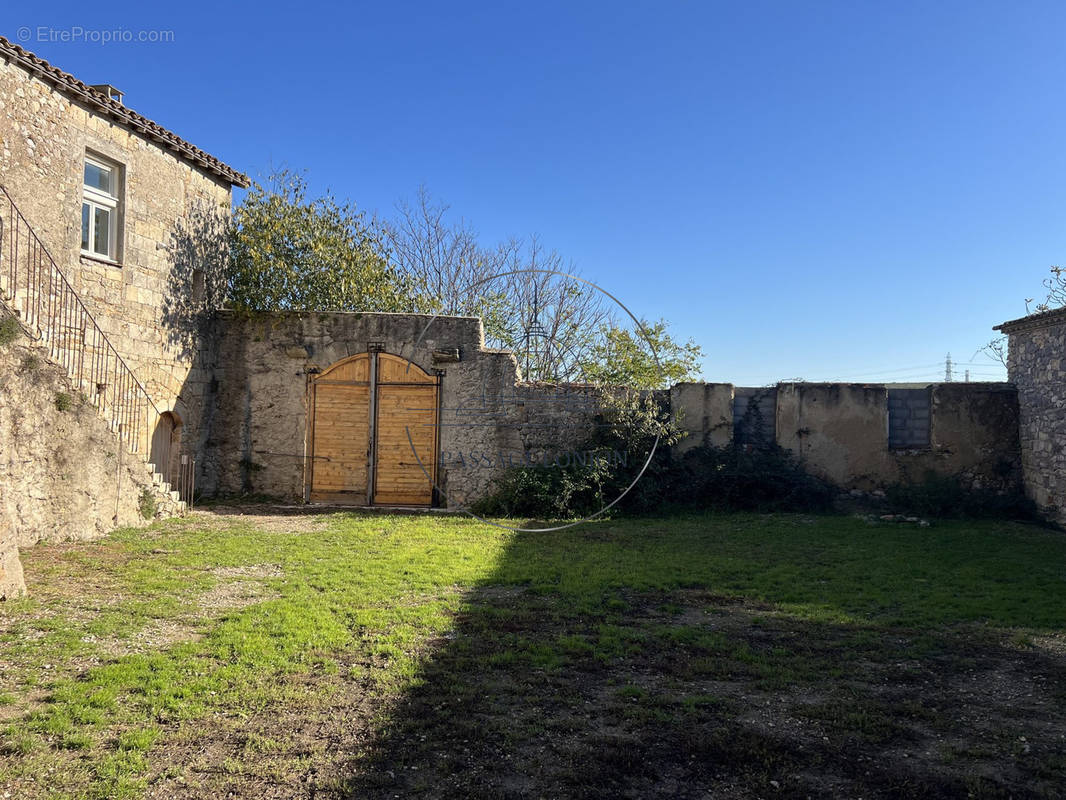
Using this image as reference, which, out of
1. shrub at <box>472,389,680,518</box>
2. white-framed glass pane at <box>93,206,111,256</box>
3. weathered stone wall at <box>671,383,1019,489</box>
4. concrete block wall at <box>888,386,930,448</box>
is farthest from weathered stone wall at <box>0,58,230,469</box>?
concrete block wall at <box>888,386,930,448</box>

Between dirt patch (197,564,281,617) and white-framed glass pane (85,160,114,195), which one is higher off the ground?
white-framed glass pane (85,160,114,195)

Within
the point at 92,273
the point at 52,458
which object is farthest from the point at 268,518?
the point at 92,273

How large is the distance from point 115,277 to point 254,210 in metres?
3.12

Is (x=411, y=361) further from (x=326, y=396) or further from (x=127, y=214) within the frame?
(x=127, y=214)

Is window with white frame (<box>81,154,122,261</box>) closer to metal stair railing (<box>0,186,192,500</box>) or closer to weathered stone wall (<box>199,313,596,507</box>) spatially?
metal stair railing (<box>0,186,192,500</box>)

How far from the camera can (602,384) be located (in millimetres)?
11922

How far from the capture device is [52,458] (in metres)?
8.19

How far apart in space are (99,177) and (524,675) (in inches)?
379

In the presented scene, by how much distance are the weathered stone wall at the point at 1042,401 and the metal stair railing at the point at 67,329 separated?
499 inches

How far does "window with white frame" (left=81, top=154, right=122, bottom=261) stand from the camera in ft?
33.1

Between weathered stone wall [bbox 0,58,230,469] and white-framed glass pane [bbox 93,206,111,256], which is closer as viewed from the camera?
weathered stone wall [bbox 0,58,230,469]

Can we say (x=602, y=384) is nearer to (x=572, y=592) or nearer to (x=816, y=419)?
(x=816, y=419)

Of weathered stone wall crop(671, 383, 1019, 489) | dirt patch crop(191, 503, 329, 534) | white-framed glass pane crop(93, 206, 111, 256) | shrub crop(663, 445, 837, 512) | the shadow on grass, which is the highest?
white-framed glass pane crop(93, 206, 111, 256)

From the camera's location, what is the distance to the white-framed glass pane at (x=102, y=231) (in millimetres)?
10273
